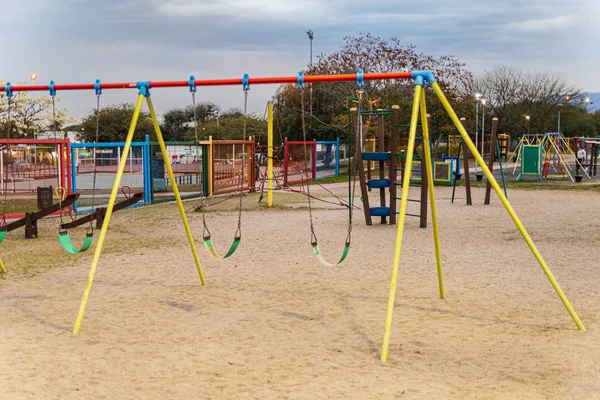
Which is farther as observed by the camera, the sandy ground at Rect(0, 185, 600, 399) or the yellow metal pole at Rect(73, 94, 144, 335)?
the yellow metal pole at Rect(73, 94, 144, 335)

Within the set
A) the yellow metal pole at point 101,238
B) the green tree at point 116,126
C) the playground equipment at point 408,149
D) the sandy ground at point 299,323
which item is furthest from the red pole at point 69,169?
the green tree at point 116,126

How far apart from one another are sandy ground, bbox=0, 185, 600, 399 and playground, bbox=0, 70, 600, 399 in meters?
0.02

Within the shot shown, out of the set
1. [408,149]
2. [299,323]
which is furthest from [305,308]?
[408,149]

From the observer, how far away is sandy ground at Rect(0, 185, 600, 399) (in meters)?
4.66

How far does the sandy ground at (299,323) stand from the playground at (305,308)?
0.02 meters

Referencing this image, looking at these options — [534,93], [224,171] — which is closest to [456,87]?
[534,93]

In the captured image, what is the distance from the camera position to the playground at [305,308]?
15.6 ft

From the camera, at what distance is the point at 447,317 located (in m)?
6.44

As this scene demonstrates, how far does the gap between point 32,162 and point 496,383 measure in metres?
16.9

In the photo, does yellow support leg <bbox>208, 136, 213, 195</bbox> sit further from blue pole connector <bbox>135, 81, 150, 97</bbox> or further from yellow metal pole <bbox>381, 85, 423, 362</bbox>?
yellow metal pole <bbox>381, 85, 423, 362</bbox>

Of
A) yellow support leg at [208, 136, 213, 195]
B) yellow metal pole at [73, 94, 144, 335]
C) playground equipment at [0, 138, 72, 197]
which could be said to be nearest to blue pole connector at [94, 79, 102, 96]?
yellow metal pole at [73, 94, 144, 335]

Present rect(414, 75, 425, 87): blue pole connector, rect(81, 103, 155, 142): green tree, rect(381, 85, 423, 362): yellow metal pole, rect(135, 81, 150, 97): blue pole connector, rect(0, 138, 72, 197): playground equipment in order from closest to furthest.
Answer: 1. rect(381, 85, 423, 362): yellow metal pole
2. rect(414, 75, 425, 87): blue pole connector
3. rect(135, 81, 150, 97): blue pole connector
4. rect(0, 138, 72, 197): playground equipment
5. rect(81, 103, 155, 142): green tree

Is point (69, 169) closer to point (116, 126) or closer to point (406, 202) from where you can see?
point (406, 202)

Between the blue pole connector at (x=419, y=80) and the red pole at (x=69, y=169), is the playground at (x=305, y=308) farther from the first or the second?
the red pole at (x=69, y=169)
